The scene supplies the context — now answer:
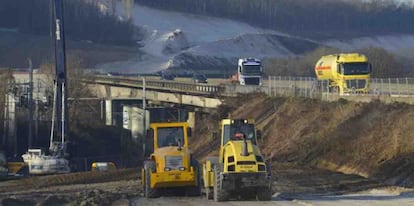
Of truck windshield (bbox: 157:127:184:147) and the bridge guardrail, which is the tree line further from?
truck windshield (bbox: 157:127:184:147)

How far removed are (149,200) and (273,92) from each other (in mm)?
44513

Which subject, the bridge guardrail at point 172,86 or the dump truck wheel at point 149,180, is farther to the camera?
the bridge guardrail at point 172,86

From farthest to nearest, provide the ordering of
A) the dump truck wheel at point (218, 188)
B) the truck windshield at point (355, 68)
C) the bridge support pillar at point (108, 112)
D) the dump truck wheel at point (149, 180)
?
the bridge support pillar at point (108, 112) → the truck windshield at point (355, 68) → the dump truck wheel at point (149, 180) → the dump truck wheel at point (218, 188)

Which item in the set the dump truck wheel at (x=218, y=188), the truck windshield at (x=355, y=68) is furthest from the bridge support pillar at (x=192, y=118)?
the dump truck wheel at (x=218, y=188)

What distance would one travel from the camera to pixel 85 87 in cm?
10906

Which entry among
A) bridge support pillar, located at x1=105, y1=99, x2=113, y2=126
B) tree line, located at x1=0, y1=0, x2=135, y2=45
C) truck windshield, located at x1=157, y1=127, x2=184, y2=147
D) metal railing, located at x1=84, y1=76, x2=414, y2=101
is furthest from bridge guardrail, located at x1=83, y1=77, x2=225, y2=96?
tree line, located at x1=0, y1=0, x2=135, y2=45

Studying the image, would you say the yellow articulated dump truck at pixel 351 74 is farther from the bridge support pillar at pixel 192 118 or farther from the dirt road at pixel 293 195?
the dirt road at pixel 293 195

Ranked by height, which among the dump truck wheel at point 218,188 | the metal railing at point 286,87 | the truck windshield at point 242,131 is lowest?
the dump truck wheel at point 218,188

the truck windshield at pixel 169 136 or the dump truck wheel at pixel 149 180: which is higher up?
the truck windshield at pixel 169 136

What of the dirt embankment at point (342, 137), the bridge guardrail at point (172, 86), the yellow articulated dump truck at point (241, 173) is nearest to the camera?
the yellow articulated dump truck at point (241, 173)

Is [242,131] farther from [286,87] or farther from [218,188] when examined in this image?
[286,87]

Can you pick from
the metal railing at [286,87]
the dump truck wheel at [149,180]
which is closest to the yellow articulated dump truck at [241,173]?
the dump truck wheel at [149,180]

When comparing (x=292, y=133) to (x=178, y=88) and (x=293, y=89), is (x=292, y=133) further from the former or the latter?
(x=178, y=88)

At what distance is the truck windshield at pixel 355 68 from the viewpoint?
6788 centimetres
